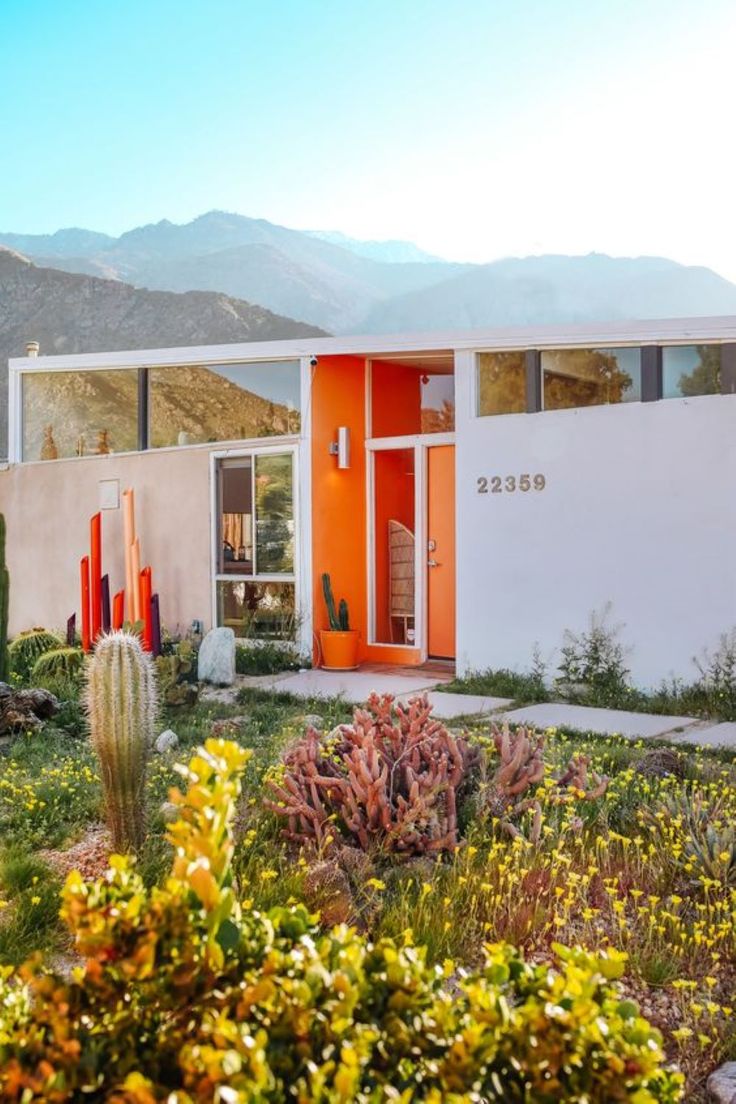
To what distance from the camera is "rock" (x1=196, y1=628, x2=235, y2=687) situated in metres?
10.4

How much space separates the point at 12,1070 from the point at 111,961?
7.8 inches

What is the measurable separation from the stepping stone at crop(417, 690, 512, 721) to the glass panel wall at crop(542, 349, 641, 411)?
9.26 feet

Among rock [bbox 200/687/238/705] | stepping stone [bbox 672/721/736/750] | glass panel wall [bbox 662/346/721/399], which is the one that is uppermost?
glass panel wall [bbox 662/346/721/399]

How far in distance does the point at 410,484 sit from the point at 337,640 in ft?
7.15

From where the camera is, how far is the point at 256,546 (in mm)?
11906

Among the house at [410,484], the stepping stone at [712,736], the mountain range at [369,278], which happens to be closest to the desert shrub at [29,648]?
the house at [410,484]

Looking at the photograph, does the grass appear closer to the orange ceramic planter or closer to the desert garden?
the desert garden

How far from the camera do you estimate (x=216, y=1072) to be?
4.76 ft

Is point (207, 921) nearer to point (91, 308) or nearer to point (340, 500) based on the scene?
point (340, 500)

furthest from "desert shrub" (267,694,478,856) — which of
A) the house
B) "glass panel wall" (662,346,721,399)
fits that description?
"glass panel wall" (662,346,721,399)

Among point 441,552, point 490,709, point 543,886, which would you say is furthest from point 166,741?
point 441,552

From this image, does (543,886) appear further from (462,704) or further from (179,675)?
(179,675)

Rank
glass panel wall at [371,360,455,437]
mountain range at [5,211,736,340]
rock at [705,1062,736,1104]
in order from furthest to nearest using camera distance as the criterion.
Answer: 1. mountain range at [5,211,736,340]
2. glass panel wall at [371,360,455,437]
3. rock at [705,1062,736,1104]

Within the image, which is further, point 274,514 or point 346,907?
point 274,514
